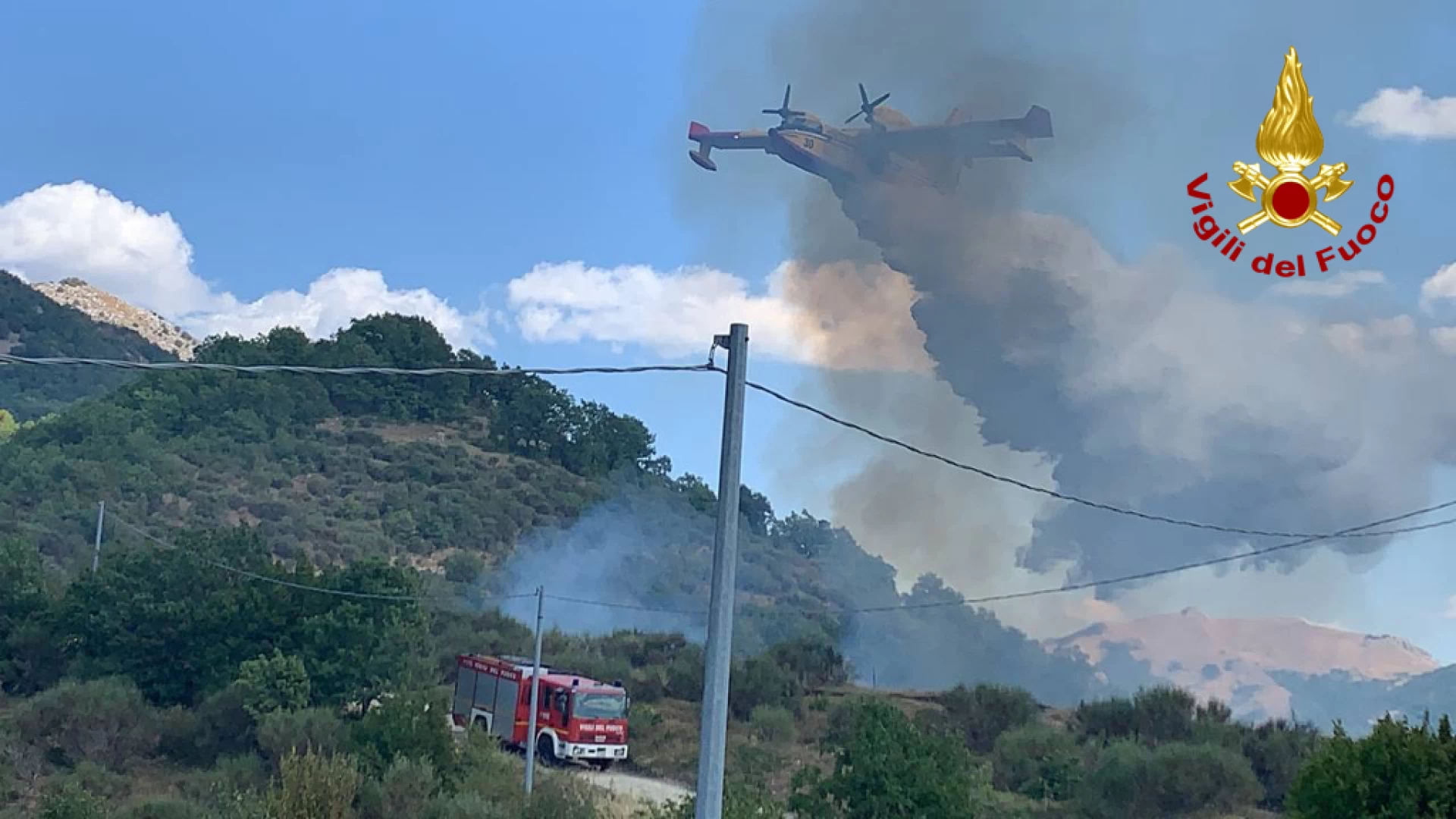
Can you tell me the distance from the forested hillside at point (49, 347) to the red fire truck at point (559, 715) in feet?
238

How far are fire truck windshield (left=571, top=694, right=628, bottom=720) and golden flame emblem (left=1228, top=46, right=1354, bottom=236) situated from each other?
18.4 meters

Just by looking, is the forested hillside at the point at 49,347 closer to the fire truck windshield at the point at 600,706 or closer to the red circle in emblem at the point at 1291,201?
the fire truck windshield at the point at 600,706

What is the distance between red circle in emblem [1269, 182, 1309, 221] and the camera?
20688mm

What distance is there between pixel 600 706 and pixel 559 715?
1006 millimetres

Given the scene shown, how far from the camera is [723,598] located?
1044 centimetres

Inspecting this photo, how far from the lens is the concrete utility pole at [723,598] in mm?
10242

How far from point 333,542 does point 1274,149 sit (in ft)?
166

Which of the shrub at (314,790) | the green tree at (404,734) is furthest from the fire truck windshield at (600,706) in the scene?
the shrub at (314,790)

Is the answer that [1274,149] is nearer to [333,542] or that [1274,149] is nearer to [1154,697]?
[1154,697]

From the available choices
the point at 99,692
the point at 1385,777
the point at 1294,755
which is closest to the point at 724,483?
the point at 1385,777

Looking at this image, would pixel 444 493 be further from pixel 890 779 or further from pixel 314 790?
pixel 890 779

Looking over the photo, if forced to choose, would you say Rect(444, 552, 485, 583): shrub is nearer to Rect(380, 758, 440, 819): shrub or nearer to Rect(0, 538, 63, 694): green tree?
Rect(0, 538, 63, 694): green tree

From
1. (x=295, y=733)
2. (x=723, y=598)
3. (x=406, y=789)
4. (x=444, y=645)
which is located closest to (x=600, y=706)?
(x=295, y=733)

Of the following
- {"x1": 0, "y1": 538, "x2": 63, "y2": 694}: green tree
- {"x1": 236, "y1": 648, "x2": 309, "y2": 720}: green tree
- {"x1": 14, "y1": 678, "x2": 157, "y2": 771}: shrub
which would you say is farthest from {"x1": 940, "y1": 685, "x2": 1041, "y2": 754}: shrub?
{"x1": 0, "y1": 538, "x2": 63, "y2": 694}: green tree
